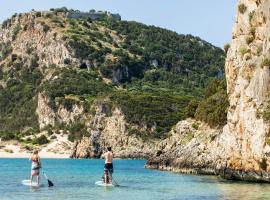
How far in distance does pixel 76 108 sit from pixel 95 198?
156 metres

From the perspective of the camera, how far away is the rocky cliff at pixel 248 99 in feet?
175

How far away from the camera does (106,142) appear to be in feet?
557

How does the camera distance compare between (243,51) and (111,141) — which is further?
(111,141)

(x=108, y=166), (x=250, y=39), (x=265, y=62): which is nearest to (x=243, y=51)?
(x=250, y=39)

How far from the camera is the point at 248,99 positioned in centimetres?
5597

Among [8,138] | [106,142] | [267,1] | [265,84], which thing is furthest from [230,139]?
[8,138]

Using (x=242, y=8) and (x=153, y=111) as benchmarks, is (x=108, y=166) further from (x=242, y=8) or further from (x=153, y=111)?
(x=153, y=111)

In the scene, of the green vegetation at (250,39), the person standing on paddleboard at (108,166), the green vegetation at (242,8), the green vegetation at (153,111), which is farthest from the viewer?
the green vegetation at (153,111)

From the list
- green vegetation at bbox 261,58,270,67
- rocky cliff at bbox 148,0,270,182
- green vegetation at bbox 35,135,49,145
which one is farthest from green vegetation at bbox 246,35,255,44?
green vegetation at bbox 35,135,49,145

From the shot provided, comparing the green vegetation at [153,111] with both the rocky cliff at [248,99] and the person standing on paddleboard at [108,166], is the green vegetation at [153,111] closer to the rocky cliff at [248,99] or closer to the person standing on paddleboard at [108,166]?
the rocky cliff at [248,99]

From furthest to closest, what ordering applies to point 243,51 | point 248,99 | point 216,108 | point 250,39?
point 216,108 < point 243,51 < point 250,39 < point 248,99

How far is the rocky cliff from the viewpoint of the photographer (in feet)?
175

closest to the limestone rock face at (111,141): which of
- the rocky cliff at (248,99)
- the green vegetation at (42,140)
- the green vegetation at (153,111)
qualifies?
the green vegetation at (153,111)

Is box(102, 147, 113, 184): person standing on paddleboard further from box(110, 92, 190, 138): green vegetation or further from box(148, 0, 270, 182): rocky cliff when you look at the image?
box(110, 92, 190, 138): green vegetation
